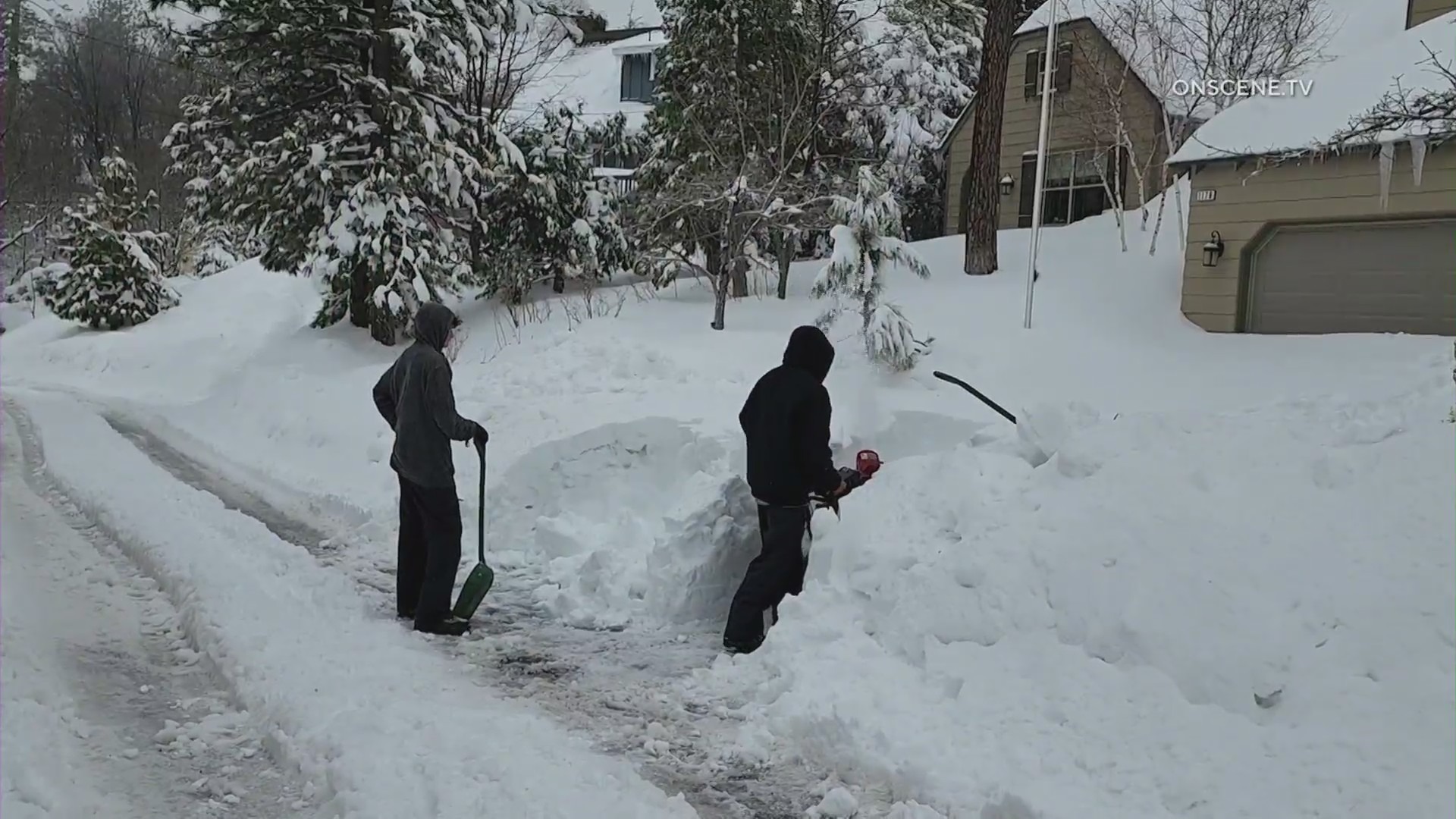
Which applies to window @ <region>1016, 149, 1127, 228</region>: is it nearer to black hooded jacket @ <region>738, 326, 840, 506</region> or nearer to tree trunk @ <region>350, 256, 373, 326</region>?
tree trunk @ <region>350, 256, 373, 326</region>

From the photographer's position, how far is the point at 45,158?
3478 centimetres

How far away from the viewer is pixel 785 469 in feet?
16.8

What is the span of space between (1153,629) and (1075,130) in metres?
18.1

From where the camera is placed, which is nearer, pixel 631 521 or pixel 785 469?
pixel 785 469

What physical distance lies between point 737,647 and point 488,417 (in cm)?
456

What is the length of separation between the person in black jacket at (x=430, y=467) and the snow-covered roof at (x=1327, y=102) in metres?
9.14

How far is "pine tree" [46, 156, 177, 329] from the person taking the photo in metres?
21.5

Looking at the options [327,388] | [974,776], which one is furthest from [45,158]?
[974,776]

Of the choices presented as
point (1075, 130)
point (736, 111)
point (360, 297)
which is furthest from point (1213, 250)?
point (360, 297)

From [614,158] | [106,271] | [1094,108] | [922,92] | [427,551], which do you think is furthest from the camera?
[614,158]

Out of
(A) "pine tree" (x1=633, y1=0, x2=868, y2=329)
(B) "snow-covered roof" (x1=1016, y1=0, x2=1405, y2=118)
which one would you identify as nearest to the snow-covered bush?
(A) "pine tree" (x1=633, y1=0, x2=868, y2=329)

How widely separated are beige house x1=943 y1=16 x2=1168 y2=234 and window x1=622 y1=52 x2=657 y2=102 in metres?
14.6

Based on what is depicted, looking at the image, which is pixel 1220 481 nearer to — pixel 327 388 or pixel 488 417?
pixel 488 417

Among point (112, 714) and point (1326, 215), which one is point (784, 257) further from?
point (112, 714)
